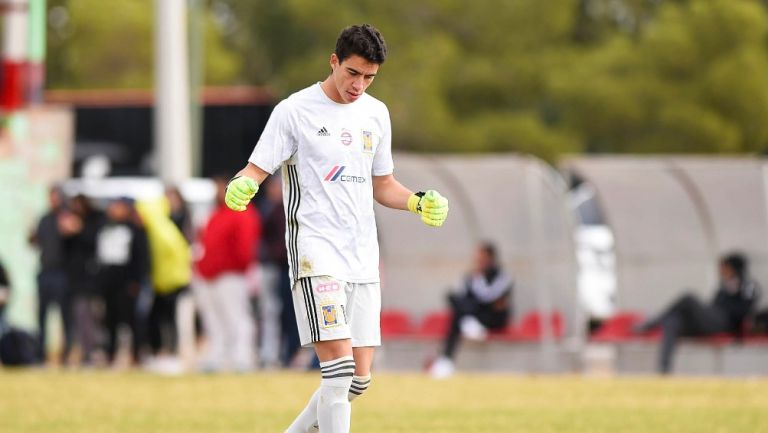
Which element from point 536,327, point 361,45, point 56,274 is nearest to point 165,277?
point 56,274

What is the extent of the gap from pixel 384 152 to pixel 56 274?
1387 cm

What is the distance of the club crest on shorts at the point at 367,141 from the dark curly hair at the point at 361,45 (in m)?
0.44

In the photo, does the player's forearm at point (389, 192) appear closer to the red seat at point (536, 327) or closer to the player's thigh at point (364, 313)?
the player's thigh at point (364, 313)

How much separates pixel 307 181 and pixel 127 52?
151 ft

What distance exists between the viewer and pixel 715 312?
887 inches

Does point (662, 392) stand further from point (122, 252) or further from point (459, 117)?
point (459, 117)

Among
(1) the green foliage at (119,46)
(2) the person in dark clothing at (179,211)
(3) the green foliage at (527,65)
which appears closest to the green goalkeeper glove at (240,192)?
(2) the person in dark clothing at (179,211)

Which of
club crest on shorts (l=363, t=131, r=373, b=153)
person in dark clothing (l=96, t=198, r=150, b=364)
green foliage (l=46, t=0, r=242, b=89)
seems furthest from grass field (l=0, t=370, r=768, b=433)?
green foliage (l=46, t=0, r=242, b=89)

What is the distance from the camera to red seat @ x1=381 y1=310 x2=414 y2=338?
25.0m

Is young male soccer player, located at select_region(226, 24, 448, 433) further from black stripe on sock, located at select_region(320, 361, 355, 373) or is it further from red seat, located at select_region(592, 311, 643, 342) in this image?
red seat, located at select_region(592, 311, 643, 342)

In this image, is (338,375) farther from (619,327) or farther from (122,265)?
(619,327)

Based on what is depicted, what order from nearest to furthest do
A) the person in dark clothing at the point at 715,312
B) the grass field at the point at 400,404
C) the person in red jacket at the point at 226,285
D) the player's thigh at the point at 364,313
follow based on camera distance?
the player's thigh at the point at 364,313 → the grass field at the point at 400,404 → the person in red jacket at the point at 226,285 → the person in dark clothing at the point at 715,312

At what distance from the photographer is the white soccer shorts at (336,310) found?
10.4m

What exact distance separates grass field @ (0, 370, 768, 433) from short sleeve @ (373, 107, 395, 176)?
3577 millimetres
